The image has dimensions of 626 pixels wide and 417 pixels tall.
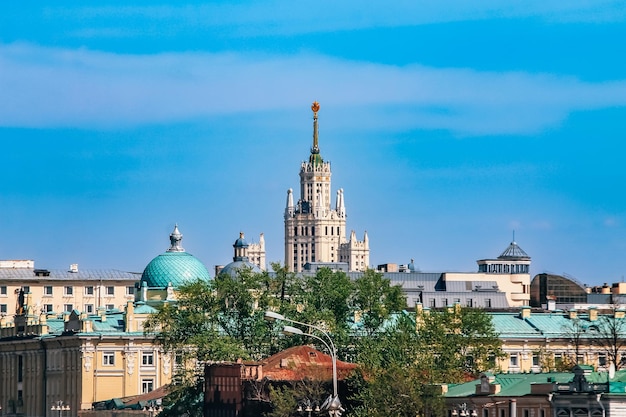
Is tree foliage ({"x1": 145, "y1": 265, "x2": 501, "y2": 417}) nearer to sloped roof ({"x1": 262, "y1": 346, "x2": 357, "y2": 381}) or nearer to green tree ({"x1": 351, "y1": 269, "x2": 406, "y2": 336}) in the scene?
green tree ({"x1": 351, "y1": 269, "x2": 406, "y2": 336})

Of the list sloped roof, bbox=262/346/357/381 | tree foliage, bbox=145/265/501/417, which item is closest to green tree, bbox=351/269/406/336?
tree foliage, bbox=145/265/501/417

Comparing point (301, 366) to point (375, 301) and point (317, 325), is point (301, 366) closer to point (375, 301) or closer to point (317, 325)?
point (317, 325)

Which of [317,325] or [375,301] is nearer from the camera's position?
[317,325]

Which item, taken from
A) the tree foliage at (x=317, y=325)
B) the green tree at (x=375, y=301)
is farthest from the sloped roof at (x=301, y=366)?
the green tree at (x=375, y=301)

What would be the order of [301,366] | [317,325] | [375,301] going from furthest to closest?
1. [375,301]
2. [317,325]
3. [301,366]

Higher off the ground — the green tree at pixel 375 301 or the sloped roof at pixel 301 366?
the green tree at pixel 375 301

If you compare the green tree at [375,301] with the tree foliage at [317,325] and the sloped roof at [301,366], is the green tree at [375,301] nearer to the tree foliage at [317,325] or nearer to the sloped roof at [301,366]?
the tree foliage at [317,325]

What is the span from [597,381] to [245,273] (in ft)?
171

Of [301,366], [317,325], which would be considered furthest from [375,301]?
[301,366]

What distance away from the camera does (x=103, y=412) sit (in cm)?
18812

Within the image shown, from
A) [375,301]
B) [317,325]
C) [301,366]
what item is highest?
[375,301]

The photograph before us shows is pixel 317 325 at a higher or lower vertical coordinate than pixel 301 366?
higher

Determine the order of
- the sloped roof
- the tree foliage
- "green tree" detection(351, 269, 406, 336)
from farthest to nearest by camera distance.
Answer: "green tree" detection(351, 269, 406, 336) < the tree foliage < the sloped roof

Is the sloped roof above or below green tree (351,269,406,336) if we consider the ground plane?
below
